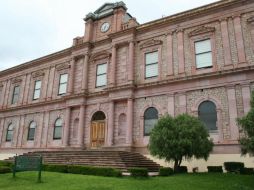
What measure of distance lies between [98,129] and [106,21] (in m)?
11.4

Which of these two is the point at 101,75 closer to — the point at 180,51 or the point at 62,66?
the point at 62,66

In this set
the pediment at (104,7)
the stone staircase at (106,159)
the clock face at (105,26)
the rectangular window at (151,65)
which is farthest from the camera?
the pediment at (104,7)

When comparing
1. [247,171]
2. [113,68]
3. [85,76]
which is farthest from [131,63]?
[247,171]

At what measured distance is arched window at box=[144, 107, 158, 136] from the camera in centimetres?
2222

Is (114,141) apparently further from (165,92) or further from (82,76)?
(82,76)

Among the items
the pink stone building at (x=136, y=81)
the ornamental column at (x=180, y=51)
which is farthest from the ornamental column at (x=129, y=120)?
the ornamental column at (x=180, y=51)

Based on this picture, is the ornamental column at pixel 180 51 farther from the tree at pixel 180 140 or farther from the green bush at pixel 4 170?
the green bush at pixel 4 170

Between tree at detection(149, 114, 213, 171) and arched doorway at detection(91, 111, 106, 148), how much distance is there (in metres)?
8.63

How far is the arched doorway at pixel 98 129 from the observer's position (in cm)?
2461

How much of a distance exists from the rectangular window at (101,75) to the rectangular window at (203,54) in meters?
9.10

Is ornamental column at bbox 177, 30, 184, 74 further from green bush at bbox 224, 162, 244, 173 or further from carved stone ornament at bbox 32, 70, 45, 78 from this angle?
carved stone ornament at bbox 32, 70, 45, 78

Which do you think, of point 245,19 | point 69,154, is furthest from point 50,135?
point 245,19

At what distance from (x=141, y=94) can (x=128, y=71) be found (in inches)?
102

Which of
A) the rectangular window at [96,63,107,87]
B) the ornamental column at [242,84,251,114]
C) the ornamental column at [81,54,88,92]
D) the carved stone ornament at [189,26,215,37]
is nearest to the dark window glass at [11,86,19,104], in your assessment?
the ornamental column at [81,54,88,92]
